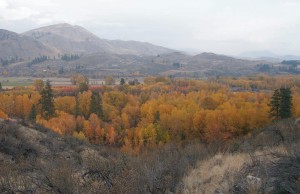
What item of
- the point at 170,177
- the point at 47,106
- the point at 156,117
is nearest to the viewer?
the point at 170,177

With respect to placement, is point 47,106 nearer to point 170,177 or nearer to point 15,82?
point 170,177

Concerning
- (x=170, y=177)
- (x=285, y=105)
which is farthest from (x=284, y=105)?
(x=170, y=177)

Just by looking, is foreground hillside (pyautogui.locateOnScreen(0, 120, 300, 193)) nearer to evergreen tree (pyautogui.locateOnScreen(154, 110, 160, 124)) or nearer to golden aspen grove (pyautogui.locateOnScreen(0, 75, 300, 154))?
golden aspen grove (pyautogui.locateOnScreen(0, 75, 300, 154))

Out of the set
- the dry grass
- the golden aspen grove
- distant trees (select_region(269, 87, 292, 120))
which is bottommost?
the golden aspen grove

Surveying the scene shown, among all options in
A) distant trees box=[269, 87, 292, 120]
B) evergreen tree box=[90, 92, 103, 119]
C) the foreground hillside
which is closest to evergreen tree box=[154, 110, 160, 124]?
evergreen tree box=[90, 92, 103, 119]

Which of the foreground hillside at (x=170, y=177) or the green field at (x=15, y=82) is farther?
the green field at (x=15, y=82)

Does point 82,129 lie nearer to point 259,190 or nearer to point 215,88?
point 259,190

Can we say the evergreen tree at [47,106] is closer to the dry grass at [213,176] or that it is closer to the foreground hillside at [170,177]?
the foreground hillside at [170,177]

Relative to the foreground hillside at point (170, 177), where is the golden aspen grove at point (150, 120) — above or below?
below

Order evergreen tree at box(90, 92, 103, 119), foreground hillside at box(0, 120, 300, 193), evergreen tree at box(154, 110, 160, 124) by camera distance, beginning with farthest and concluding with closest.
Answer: evergreen tree at box(90, 92, 103, 119), evergreen tree at box(154, 110, 160, 124), foreground hillside at box(0, 120, 300, 193)

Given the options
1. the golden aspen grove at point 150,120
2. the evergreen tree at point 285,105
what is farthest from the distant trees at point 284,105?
the golden aspen grove at point 150,120

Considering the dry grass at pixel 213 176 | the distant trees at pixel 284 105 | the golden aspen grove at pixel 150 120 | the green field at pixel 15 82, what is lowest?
the golden aspen grove at pixel 150 120

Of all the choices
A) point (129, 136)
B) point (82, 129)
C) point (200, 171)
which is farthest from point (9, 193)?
point (82, 129)

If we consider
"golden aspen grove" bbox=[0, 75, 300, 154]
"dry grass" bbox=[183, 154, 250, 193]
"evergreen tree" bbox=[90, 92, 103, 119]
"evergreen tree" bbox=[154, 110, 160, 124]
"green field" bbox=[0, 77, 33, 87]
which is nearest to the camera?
"dry grass" bbox=[183, 154, 250, 193]
